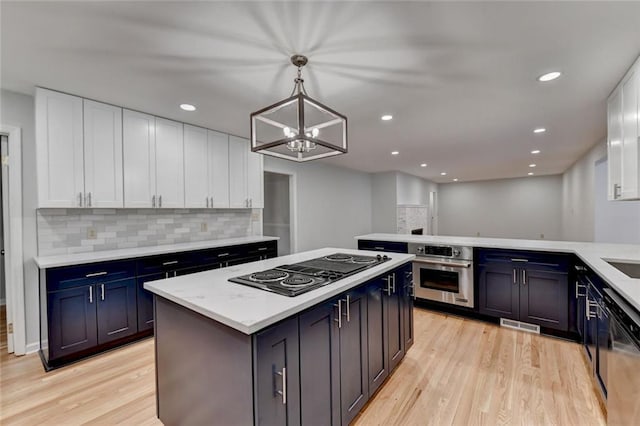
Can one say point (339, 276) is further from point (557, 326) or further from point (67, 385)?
point (557, 326)

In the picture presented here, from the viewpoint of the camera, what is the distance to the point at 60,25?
5.33ft

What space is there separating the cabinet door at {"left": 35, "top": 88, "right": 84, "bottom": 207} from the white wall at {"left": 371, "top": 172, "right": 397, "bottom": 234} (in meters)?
6.31

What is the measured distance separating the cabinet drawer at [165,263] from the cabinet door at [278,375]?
2272 mm

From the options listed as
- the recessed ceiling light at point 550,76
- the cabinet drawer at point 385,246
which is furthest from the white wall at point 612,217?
the cabinet drawer at point 385,246

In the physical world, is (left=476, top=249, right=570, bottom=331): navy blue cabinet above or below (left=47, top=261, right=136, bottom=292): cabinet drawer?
below

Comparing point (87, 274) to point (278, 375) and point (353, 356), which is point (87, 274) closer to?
point (278, 375)

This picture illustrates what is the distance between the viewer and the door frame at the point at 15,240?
8.18 ft

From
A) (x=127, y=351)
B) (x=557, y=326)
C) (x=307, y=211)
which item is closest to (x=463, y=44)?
(x=557, y=326)

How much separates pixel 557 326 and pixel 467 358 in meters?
1.12

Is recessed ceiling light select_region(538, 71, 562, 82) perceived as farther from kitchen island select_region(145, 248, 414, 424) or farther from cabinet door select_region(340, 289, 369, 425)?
cabinet door select_region(340, 289, 369, 425)

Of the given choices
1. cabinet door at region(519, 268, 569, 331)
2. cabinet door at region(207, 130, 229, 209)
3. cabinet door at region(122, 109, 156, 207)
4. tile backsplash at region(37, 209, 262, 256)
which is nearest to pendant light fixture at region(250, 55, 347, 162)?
cabinet door at region(207, 130, 229, 209)

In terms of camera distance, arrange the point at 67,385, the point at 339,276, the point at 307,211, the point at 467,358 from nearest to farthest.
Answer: the point at 339,276
the point at 67,385
the point at 467,358
the point at 307,211

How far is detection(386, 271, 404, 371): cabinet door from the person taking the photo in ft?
6.95

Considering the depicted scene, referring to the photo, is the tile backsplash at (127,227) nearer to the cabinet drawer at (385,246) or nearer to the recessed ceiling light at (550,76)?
the cabinet drawer at (385,246)
